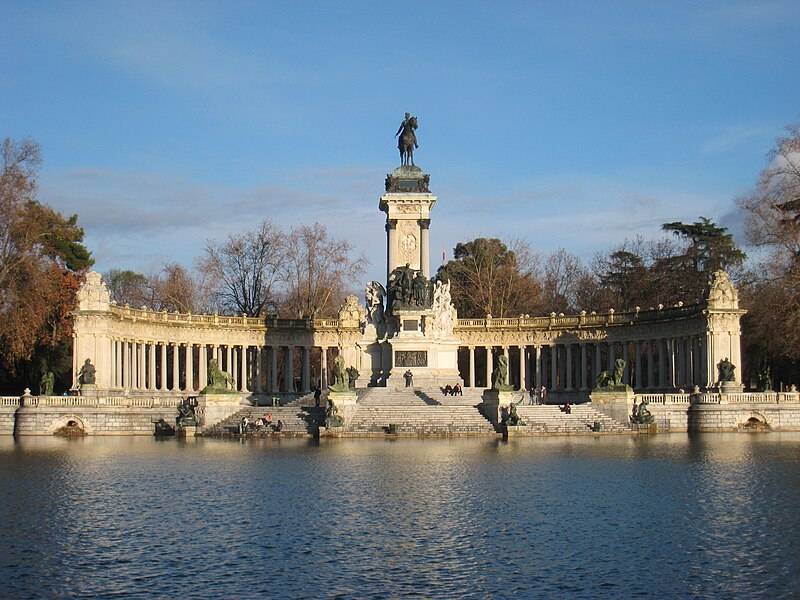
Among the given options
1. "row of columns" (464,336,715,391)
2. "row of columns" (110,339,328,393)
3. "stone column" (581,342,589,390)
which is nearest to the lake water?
"row of columns" (464,336,715,391)

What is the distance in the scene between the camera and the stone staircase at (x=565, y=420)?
162ft

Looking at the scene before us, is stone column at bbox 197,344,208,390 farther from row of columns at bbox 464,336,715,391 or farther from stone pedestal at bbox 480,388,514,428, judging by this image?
stone pedestal at bbox 480,388,514,428

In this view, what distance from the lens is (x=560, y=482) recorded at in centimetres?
2844

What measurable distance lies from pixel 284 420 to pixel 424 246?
18.8 m

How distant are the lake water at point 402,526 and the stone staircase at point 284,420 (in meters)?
12.7

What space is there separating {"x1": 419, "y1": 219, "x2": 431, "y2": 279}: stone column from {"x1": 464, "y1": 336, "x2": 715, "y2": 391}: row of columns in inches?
296

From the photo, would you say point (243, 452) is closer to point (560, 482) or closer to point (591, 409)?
point (560, 482)

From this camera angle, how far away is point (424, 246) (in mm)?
66062

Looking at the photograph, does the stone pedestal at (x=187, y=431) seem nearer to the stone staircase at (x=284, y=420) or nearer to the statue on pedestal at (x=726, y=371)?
the stone staircase at (x=284, y=420)

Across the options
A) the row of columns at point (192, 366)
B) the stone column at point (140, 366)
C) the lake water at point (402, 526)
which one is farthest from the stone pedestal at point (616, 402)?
the stone column at point (140, 366)

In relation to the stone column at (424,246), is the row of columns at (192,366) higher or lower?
lower

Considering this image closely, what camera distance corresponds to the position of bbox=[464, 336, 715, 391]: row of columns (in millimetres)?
65938

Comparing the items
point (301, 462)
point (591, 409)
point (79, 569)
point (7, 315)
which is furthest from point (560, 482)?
point (7, 315)

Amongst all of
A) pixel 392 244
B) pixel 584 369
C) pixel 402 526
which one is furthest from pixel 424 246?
pixel 402 526
